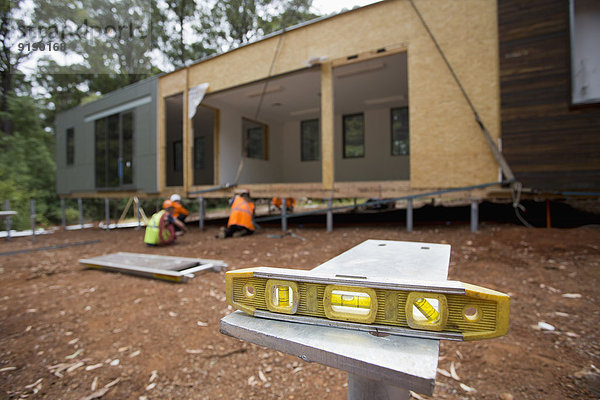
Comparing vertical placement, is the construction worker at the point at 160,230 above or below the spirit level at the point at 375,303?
below

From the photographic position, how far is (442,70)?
538 centimetres

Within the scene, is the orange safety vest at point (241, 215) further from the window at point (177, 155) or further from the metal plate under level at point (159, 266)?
the window at point (177, 155)

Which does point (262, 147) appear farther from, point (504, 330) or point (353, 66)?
point (504, 330)

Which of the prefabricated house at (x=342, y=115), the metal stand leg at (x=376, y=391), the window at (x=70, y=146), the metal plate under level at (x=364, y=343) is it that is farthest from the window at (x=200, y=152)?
the metal stand leg at (x=376, y=391)

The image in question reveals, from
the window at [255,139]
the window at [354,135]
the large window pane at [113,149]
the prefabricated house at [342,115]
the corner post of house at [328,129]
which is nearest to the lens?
the prefabricated house at [342,115]

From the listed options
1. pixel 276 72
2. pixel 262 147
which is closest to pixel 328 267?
pixel 276 72

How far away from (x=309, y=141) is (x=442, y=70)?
7.15 meters

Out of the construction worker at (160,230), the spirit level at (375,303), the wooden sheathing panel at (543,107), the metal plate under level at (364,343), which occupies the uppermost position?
the wooden sheathing panel at (543,107)

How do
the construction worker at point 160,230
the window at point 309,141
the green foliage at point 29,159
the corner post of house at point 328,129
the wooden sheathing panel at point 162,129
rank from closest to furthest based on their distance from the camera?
1. the construction worker at point 160,230
2. the corner post of house at point 328,129
3. the wooden sheathing panel at point 162,129
4. the window at point 309,141
5. the green foliage at point 29,159

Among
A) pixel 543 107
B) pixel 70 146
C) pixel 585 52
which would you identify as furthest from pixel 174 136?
pixel 585 52

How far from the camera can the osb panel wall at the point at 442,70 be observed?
5055 mm

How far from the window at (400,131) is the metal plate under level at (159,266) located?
797 centimetres

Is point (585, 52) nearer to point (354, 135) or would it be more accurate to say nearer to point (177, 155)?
point (354, 135)

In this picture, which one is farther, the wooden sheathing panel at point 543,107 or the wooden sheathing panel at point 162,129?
the wooden sheathing panel at point 162,129
